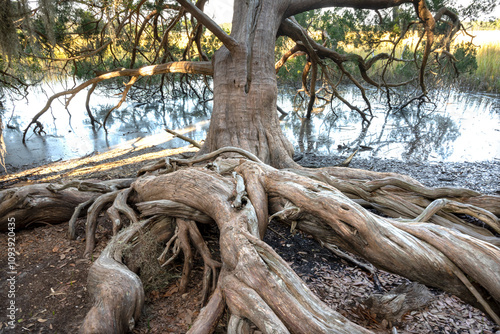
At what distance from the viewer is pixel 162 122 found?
10727mm

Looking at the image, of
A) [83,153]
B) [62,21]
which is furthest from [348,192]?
[62,21]

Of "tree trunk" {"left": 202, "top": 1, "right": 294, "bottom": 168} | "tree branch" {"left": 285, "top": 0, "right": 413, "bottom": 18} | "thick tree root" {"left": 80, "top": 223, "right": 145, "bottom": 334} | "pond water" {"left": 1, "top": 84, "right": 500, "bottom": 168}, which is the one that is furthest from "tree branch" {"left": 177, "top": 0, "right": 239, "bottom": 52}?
"pond water" {"left": 1, "top": 84, "right": 500, "bottom": 168}

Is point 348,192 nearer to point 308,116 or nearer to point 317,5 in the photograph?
point 317,5

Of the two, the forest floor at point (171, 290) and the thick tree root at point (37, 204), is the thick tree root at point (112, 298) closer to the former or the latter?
the forest floor at point (171, 290)

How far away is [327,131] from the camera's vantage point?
27.8 ft

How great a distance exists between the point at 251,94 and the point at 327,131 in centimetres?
495

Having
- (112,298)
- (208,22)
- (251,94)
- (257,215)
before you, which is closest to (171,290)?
(112,298)

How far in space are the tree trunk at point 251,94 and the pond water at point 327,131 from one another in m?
2.58

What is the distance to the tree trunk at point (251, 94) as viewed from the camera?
403 cm

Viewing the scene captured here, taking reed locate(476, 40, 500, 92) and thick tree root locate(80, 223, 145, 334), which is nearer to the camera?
thick tree root locate(80, 223, 145, 334)

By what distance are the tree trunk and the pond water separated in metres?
2.58

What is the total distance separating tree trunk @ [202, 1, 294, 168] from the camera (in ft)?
13.2

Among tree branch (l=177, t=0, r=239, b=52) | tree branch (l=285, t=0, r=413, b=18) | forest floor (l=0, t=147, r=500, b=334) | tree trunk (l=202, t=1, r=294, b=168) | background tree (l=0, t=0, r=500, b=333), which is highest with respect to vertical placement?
tree branch (l=285, t=0, r=413, b=18)

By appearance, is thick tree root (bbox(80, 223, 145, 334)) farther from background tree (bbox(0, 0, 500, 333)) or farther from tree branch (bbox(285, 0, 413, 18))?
tree branch (bbox(285, 0, 413, 18))
